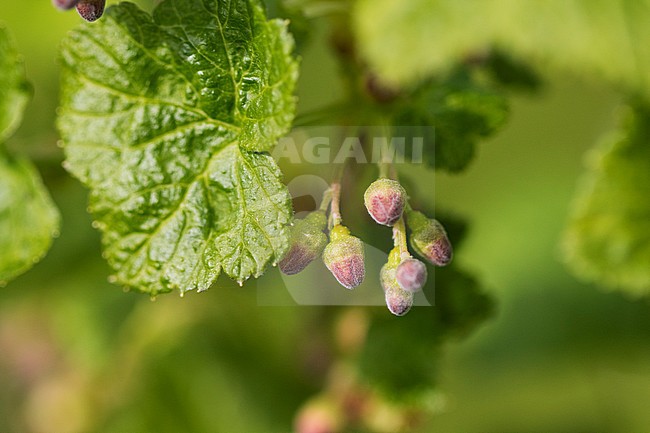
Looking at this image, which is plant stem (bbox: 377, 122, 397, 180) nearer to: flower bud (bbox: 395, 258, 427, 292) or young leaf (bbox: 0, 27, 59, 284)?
flower bud (bbox: 395, 258, 427, 292)

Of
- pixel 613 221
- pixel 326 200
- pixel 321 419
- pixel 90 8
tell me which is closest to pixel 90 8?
pixel 90 8

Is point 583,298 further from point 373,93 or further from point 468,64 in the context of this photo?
point 373,93

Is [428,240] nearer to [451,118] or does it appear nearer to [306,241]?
[306,241]

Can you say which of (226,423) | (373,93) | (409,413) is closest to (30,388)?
(226,423)

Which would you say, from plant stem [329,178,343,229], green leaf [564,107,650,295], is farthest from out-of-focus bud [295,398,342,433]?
plant stem [329,178,343,229]

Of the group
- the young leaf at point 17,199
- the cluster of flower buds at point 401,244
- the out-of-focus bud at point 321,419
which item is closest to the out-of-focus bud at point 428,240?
the cluster of flower buds at point 401,244
